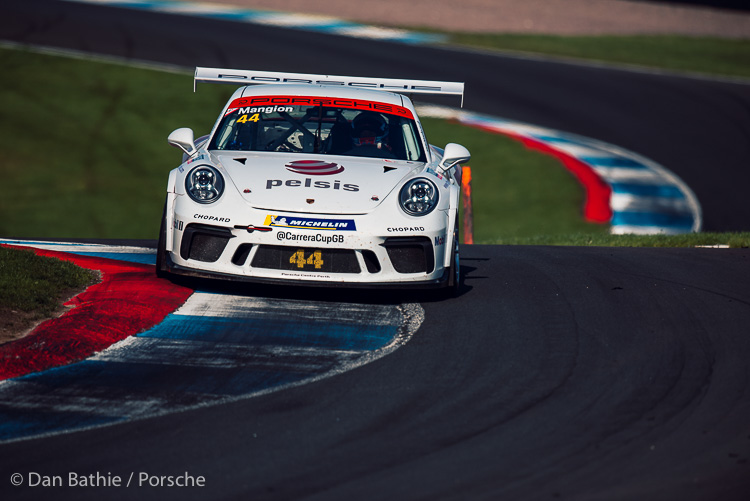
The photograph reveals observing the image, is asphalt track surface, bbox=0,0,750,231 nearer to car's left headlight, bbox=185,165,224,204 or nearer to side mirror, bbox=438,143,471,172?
side mirror, bbox=438,143,471,172

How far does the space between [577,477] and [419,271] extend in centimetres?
268

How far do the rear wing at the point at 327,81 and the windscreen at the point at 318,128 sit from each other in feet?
1.27

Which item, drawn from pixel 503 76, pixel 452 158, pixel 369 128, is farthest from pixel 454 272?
pixel 503 76

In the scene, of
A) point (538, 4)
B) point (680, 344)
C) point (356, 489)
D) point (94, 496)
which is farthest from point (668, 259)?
point (538, 4)

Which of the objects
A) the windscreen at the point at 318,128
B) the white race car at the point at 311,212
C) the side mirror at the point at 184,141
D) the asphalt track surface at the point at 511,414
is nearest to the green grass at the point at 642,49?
the asphalt track surface at the point at 511,414

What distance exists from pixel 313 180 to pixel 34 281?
177 cm

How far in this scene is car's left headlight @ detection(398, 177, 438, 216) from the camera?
21.7 feet

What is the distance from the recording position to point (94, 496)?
370 cm

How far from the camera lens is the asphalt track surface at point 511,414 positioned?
12.8ft

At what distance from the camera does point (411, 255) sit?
6512 millimetres

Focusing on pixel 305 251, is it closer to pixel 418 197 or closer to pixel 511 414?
pixel 418 197

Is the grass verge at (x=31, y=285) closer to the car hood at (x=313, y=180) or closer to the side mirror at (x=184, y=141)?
the side mirror at (x=184, y=141)

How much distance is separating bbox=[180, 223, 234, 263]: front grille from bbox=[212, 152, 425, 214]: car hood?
27 centimetres

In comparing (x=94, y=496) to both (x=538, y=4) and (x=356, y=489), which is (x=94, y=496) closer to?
(x=356, y=489)
